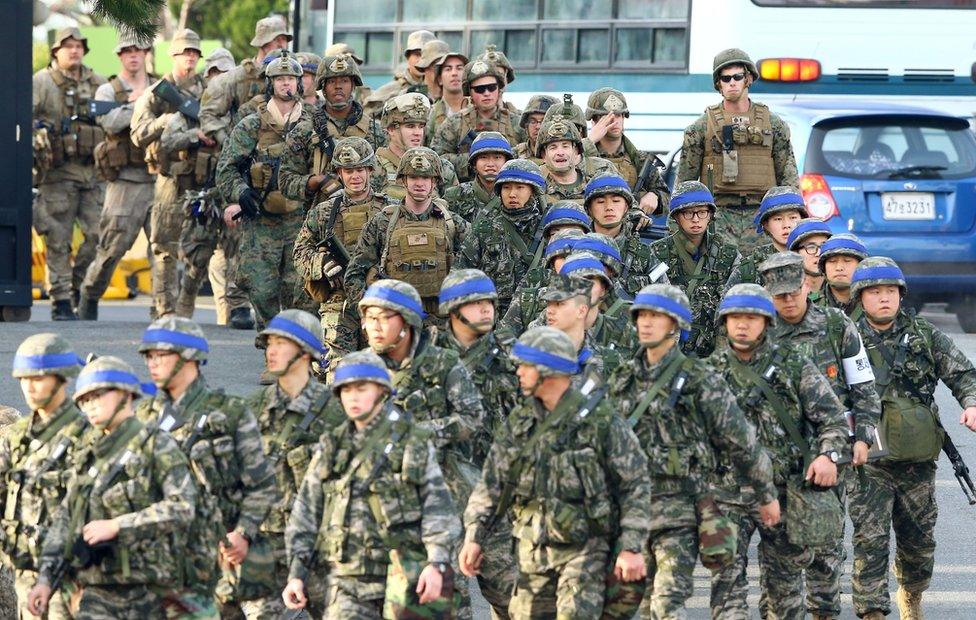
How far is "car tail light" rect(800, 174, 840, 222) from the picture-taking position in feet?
54.0

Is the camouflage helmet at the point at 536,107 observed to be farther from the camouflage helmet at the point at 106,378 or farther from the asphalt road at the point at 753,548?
the camouflage helmet at the point at 106,378

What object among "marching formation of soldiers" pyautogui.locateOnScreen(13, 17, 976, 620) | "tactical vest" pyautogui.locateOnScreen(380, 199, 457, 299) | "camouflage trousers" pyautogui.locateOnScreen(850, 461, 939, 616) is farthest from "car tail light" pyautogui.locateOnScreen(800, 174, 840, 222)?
"camouflage trousers" pyautogui.locateOnScreen(850, 461, 939, 616)

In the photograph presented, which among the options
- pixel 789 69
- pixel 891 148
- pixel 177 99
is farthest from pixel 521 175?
pixel 789 69

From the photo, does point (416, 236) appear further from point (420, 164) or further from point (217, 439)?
point (217, 439)

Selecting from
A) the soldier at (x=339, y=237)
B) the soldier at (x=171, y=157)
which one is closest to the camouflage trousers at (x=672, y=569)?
the soldier at (x=339, y=237)

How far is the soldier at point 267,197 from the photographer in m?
13.9

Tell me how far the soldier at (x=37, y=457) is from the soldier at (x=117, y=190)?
8.71m

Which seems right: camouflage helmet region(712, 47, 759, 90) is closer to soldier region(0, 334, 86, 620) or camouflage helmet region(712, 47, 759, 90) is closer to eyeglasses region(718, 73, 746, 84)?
eyeglasses region(718, 73, 746, 84)

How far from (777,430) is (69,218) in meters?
9.87

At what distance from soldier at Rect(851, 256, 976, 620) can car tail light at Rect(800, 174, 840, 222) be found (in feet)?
20.2

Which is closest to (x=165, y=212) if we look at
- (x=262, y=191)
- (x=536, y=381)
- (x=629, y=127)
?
(x=262, y=191)

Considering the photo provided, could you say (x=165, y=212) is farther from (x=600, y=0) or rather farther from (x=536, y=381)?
(x=536, y=381)

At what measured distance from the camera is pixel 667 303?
28.6 feet

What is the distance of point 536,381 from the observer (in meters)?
8.14
